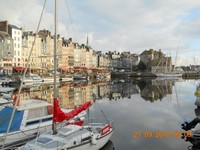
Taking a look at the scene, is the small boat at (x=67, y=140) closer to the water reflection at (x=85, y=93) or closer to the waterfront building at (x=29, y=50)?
the water reflection at (x=85, y=93)

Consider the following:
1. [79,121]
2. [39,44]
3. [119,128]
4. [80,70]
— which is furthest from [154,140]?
[80,70]

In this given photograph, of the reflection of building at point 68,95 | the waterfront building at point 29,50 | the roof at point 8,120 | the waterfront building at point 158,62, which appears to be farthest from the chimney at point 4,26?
the waterfront building at point 158,62

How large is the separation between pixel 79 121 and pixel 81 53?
11935cm

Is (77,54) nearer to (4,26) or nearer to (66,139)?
(4,26)

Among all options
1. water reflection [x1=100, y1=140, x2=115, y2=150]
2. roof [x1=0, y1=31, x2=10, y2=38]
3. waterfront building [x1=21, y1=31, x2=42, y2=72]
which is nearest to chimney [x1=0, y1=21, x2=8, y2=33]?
roof [x1=0, y1=31, x2=10, y2=38]

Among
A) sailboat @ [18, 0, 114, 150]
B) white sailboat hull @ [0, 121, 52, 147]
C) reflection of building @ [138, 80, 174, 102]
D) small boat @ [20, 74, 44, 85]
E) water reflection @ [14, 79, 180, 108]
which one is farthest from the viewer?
small boat @ [20, 74, 44, 85]

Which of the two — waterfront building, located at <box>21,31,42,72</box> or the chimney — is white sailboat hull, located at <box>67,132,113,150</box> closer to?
waterfront building, located at <box>21,31,42,72</box>

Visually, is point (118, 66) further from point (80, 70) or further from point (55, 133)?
point (55, 133)

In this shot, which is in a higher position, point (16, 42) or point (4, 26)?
point (4, 26)

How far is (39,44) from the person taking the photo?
338ft

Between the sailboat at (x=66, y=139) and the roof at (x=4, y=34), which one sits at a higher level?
the roof at (x=4, y=34)

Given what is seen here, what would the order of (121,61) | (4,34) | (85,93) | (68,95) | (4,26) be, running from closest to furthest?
(68,95), (85,93), (4,34), (4,26), (121,61)
